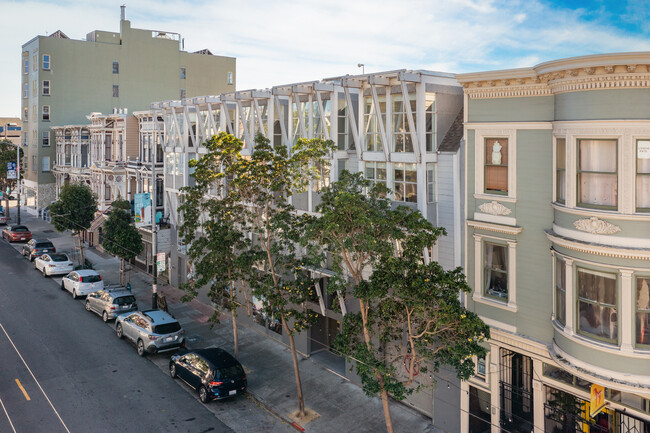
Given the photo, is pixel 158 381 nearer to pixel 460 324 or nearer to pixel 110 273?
pixel 460 324

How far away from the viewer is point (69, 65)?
6203 centimetres

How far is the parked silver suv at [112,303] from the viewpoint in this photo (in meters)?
28.9

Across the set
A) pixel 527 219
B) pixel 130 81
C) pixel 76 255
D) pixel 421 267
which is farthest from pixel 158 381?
pixel 130 81

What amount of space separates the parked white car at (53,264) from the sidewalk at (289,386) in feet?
32.7

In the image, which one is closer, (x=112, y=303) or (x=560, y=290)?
(x=560, y=290)

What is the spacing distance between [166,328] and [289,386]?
7004 millimetres

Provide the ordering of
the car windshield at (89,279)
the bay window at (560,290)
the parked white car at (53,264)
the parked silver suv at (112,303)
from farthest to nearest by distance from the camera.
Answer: the parked white car at (53,264), the car windshield at (89,279), the parked silver suv at (112,303), the bay window at (560,290)

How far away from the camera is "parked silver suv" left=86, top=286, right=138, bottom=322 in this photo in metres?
28.9

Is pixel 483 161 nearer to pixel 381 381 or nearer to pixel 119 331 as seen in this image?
pixel 381 381

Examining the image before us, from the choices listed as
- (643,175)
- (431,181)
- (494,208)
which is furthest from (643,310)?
(431,181)

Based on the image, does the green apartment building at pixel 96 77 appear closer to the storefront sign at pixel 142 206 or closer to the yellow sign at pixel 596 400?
the storefront sign at pixel 142 206

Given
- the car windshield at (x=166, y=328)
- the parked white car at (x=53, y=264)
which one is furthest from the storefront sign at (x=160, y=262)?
the parked white car at (x=53, y=264)

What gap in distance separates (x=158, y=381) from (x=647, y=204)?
19247 millimetres

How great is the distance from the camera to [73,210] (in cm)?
4062
